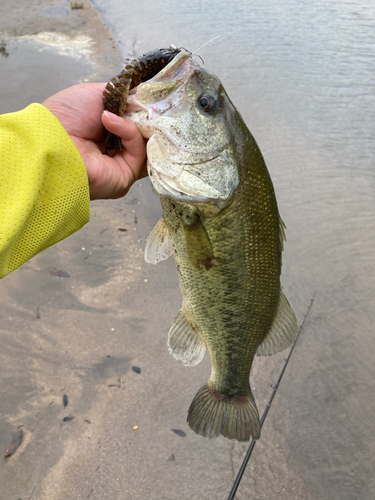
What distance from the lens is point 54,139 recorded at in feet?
5.77

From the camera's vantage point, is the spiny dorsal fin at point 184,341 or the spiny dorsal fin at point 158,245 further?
the spiny dorsal fin at point 184,341

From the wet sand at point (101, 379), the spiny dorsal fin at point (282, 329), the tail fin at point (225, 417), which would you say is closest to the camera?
the spiny dorsal fin at point (282, 329)

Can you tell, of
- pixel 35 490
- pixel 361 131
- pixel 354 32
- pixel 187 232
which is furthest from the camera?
pixel 354 32

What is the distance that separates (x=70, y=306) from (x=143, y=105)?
261 cm

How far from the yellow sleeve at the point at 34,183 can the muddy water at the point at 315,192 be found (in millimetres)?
2365

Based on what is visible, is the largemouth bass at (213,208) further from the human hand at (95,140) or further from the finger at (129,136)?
the human hand at (95,140)

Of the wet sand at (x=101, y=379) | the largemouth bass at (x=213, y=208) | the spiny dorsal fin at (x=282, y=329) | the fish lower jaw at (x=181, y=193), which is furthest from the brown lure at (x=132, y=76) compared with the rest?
the wet sand at (x=101, y=379)

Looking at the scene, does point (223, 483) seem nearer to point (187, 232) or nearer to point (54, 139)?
point (187, 232)

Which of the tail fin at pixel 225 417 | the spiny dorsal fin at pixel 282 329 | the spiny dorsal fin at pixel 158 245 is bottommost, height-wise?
the tail fin at pixel 225 417

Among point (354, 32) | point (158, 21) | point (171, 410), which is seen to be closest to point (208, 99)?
point (171, 410)

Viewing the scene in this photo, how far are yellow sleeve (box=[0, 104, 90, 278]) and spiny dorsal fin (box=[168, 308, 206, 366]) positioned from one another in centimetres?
84

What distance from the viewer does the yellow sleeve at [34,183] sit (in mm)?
1639

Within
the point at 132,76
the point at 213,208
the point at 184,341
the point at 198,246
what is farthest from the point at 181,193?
the point at 184,341

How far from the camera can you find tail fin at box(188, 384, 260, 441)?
2.23 meters
